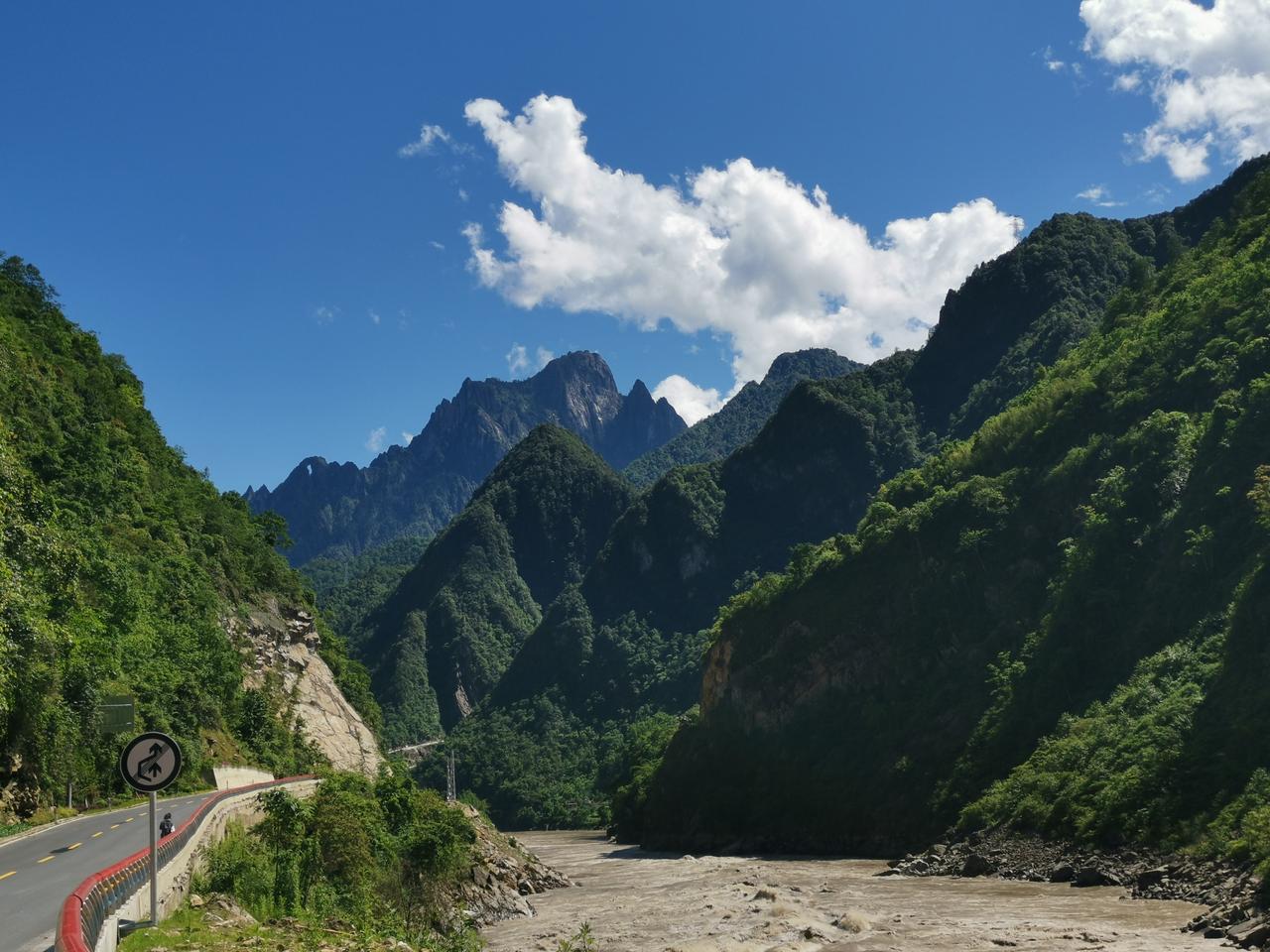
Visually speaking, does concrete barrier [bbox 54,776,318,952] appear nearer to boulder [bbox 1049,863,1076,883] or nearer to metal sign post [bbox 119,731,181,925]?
metal sign post [bbox 119,731,181,925]

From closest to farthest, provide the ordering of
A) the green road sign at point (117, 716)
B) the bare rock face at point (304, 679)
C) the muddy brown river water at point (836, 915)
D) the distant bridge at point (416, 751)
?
the muddy brown river water at point (836, 915) < the green road sign at point (117, 716) < the bare rock face at point (304, 679) < the distant bridge at point (416, 751)

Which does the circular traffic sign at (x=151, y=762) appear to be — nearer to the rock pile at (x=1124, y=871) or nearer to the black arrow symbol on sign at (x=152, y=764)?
the black arrow symbol on sign at (x=152, y=764)

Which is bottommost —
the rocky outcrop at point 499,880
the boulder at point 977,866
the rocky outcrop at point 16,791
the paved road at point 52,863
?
the boulder at point 977,866

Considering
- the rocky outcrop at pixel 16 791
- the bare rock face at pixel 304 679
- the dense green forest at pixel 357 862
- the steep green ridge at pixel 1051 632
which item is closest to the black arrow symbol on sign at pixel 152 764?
the dense green forest at pixel 357 862

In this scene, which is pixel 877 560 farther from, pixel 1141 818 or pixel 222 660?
pixel 222 660

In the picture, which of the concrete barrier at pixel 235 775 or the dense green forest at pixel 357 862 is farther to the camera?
the concrete barrier at pixel 235 775

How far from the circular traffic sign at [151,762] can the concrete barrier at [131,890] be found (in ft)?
5.71

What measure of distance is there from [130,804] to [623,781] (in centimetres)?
9255

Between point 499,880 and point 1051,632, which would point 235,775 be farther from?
point 1051,632

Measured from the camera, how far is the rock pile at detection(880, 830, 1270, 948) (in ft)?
114

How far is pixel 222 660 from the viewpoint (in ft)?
184

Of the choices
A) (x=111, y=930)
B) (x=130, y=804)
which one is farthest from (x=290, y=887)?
(x=130, y=804)

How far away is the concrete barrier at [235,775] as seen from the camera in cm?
4697

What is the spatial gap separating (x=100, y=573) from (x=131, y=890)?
3476 cm
